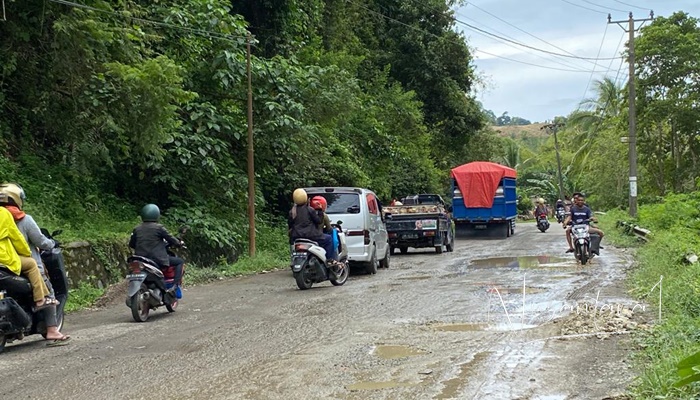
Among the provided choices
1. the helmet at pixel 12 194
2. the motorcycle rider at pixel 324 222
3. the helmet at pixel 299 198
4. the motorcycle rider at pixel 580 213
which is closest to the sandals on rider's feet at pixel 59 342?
the helmet at pixel 12 194

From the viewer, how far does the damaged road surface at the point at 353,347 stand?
5965mm

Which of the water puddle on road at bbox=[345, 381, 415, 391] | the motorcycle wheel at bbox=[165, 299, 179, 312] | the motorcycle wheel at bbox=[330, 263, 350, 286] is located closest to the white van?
the motorcycle wheel at bbox=[330, 263, 350, 286]

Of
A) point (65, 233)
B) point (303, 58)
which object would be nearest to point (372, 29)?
point (303, 58)

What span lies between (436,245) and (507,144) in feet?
156

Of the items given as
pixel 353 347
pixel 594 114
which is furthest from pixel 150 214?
pixel 594 114

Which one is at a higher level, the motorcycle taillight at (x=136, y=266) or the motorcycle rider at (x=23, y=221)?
the motorcycle rider at (x=23, y=221)

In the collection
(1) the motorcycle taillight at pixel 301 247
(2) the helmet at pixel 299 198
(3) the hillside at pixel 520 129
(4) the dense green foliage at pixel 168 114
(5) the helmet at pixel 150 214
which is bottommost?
(1) the motorcycle taillight at pixel 301 247

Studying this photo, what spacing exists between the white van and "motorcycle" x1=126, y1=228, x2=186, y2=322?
595cm

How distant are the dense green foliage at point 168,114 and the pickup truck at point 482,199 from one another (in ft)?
16.0

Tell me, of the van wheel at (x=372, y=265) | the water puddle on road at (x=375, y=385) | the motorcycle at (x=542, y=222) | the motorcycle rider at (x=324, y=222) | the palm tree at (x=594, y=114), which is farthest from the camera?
the palm tree at (x=594, y=114)

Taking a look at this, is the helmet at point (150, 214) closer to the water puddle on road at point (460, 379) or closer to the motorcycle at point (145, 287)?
the motorcycle at point (145, 287)

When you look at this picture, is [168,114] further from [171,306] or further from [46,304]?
[46,304]

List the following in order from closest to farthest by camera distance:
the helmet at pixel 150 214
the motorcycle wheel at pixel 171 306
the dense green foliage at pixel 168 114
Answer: the helmet at pixel 150 214, the motorcycle wheel at pixel 171 306, the dense green foliage at pixel 168 114

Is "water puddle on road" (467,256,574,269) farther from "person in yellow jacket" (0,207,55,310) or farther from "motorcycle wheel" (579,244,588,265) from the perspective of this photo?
"person in yellow jacket" (0,207,55,310)
